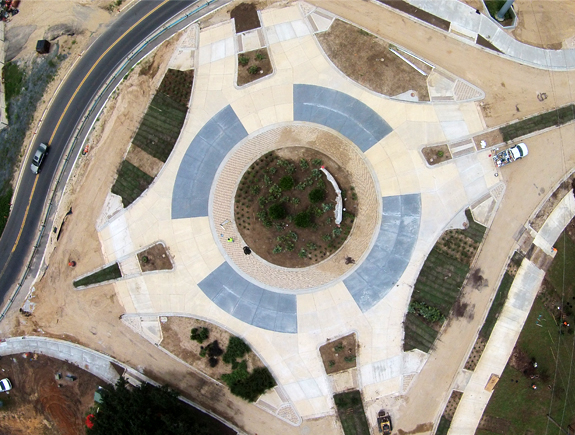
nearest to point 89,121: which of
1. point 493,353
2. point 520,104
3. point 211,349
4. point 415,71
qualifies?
point 211,349

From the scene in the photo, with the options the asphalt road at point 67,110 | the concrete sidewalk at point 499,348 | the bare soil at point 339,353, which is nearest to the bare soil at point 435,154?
the concrete sidewalk at point 499,348

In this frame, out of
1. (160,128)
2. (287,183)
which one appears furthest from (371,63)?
(160,128)

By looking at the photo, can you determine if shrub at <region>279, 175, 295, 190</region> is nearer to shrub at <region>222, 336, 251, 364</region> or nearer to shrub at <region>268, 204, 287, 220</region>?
shrub at <region>268, 204, 287, 220</region>

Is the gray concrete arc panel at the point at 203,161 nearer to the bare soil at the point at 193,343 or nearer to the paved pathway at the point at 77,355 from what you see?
the bare soil at the point at 193,343

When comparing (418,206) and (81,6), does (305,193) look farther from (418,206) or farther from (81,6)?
(81,6)

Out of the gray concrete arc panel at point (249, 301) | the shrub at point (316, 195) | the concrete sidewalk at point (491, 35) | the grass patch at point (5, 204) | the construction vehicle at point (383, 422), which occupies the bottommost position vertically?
the construction vehicle at point (383, 422)

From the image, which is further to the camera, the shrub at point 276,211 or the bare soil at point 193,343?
the bare soil at point 193,343
